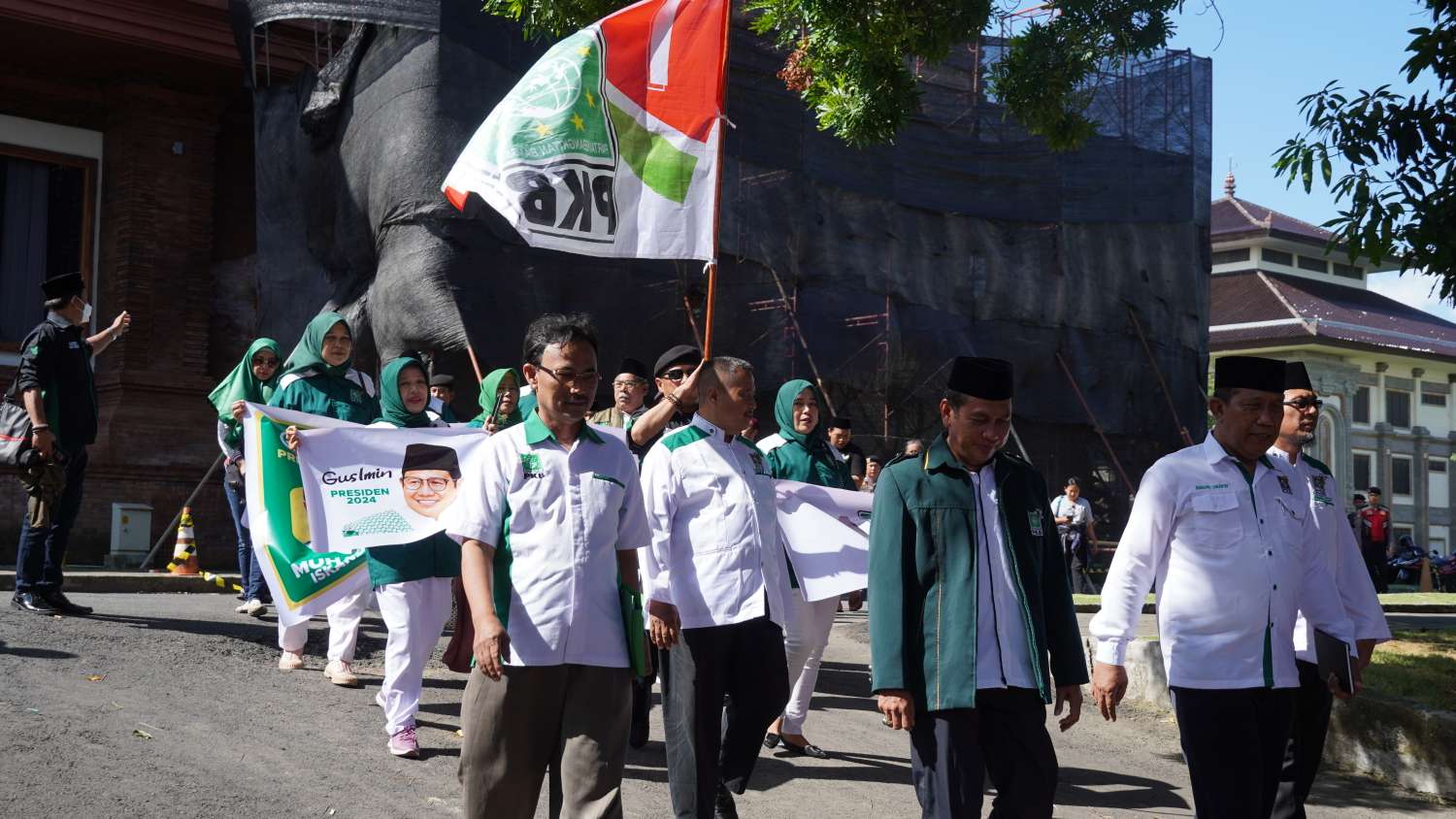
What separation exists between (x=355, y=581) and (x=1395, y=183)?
6220 mm

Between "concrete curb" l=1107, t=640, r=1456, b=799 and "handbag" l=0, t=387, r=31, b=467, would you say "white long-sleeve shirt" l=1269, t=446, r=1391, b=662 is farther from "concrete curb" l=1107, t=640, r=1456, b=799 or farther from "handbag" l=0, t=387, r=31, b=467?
"handbag" l=0, t=387, r=31, b=467

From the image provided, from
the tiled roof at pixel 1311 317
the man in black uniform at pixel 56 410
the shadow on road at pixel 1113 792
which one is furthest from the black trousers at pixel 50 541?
the tiled roof at pixel 1311 317

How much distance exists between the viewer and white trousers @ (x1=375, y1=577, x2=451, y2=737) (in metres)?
6.54

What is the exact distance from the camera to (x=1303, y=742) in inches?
209

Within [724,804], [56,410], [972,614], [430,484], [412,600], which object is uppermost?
[56,410]

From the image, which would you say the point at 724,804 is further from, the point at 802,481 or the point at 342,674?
the point at 342,674

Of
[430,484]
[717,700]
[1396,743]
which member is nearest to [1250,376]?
[717,700]

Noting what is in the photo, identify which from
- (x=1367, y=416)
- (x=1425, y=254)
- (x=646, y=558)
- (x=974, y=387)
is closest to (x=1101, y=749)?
(x=1425, y=254)

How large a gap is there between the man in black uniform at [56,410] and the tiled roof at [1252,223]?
4880 centimetres

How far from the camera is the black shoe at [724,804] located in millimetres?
5535

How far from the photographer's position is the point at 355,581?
7781 millimetres

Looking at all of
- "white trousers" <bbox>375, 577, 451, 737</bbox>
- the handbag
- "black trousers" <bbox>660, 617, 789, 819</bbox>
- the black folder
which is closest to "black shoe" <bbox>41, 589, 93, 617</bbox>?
the handbag

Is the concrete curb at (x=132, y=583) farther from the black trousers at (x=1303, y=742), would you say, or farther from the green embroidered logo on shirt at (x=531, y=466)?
the black trousers at (x=1303, y=742)

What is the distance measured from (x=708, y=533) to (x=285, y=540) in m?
3.03
